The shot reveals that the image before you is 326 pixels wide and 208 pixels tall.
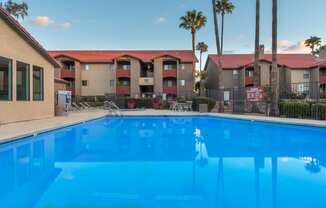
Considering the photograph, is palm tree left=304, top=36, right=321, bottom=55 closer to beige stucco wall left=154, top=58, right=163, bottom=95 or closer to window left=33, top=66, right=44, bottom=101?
beige stucco wall left=154, top=58, right=163, bottom=95

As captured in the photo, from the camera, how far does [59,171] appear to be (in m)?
6.34

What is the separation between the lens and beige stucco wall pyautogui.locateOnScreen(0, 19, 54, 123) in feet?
45.5

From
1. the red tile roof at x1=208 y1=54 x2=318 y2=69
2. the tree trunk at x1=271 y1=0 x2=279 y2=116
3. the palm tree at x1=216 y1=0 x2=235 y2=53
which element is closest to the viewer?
the tree trunk at x1=271 y1=0 x2=279 y2=116

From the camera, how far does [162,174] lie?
20.0 ft

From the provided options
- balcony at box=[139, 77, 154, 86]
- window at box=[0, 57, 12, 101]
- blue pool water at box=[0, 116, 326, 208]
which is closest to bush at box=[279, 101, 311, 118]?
blue pool water at box=[0, 116, 326, 208]

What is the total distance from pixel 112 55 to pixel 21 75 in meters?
27.2

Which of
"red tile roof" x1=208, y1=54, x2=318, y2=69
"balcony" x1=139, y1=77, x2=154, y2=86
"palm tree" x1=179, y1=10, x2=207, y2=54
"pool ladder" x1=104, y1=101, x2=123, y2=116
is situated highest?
"palm tree" x1=179, y1=10, x2=207, y2=54

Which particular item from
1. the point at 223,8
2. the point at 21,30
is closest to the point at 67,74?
the point at 223,8

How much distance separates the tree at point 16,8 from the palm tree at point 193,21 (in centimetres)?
2068

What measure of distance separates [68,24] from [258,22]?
2139 centimetres

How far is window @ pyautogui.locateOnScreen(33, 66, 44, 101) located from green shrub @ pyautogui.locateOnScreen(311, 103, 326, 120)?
52.9ft

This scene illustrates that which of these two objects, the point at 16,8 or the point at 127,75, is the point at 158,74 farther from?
the point at 16,8

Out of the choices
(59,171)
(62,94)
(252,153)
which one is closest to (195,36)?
(62,94)

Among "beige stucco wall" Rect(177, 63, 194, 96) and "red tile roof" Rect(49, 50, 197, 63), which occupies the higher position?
"red tile roof" Rect(49, 50, 197, 63)
